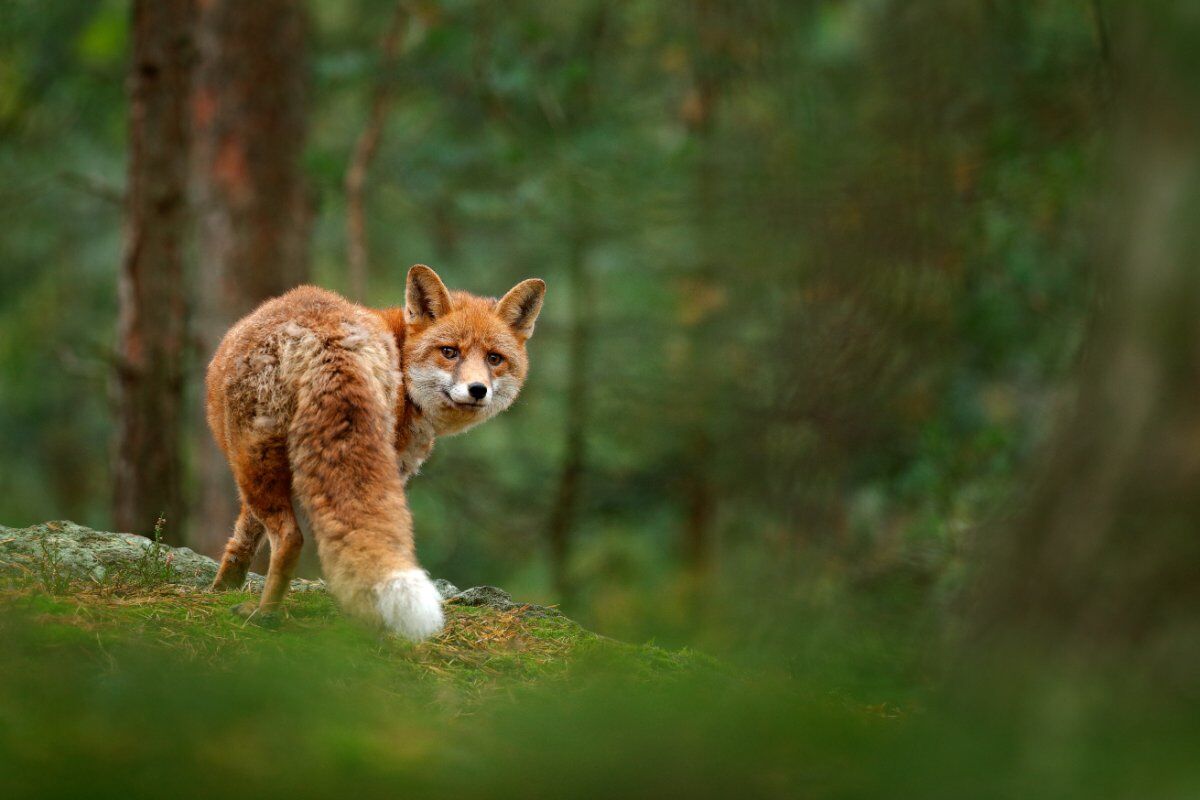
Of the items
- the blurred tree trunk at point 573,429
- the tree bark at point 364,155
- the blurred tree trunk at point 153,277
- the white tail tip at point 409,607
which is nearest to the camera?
the white tail tip at point 409,607

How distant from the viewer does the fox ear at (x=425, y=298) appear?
6.60 meters

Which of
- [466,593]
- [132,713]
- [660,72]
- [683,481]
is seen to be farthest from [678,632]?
[660,72]

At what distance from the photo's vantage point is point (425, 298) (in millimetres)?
6719

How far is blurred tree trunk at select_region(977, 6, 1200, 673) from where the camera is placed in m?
3.06

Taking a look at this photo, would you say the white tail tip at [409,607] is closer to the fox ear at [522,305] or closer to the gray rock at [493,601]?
the gray rock at [493,601]

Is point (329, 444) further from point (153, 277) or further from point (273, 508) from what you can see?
point (153, 277)

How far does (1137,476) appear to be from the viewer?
10.4 feet

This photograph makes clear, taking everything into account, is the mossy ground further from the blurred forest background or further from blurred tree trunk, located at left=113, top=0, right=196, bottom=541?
blurred tree trunk, located at left=113, top=0, right=196, bottom=541

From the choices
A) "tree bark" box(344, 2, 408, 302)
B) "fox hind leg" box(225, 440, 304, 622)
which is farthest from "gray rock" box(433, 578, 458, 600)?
"tree bark" box(344, 2, 408, 302)

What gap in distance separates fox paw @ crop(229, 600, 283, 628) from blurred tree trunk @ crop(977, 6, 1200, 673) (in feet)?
10.3

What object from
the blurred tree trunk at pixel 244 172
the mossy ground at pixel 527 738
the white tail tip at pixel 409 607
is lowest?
the white tail tip at pixel 409 607

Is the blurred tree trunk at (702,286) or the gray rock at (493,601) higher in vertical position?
the blurred tree trunk at (702,286)

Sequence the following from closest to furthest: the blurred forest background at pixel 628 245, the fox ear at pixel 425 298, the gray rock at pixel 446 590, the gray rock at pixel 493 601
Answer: the blurred forest background at pixel 628 245 < the gray rock at pixel 493 601 < the gray rock at pixel 446 590 < the fox ear at pixel 425 298

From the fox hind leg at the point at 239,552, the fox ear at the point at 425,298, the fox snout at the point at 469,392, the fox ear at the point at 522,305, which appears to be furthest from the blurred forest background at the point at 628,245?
the fox hind leg at the point at 239,552
